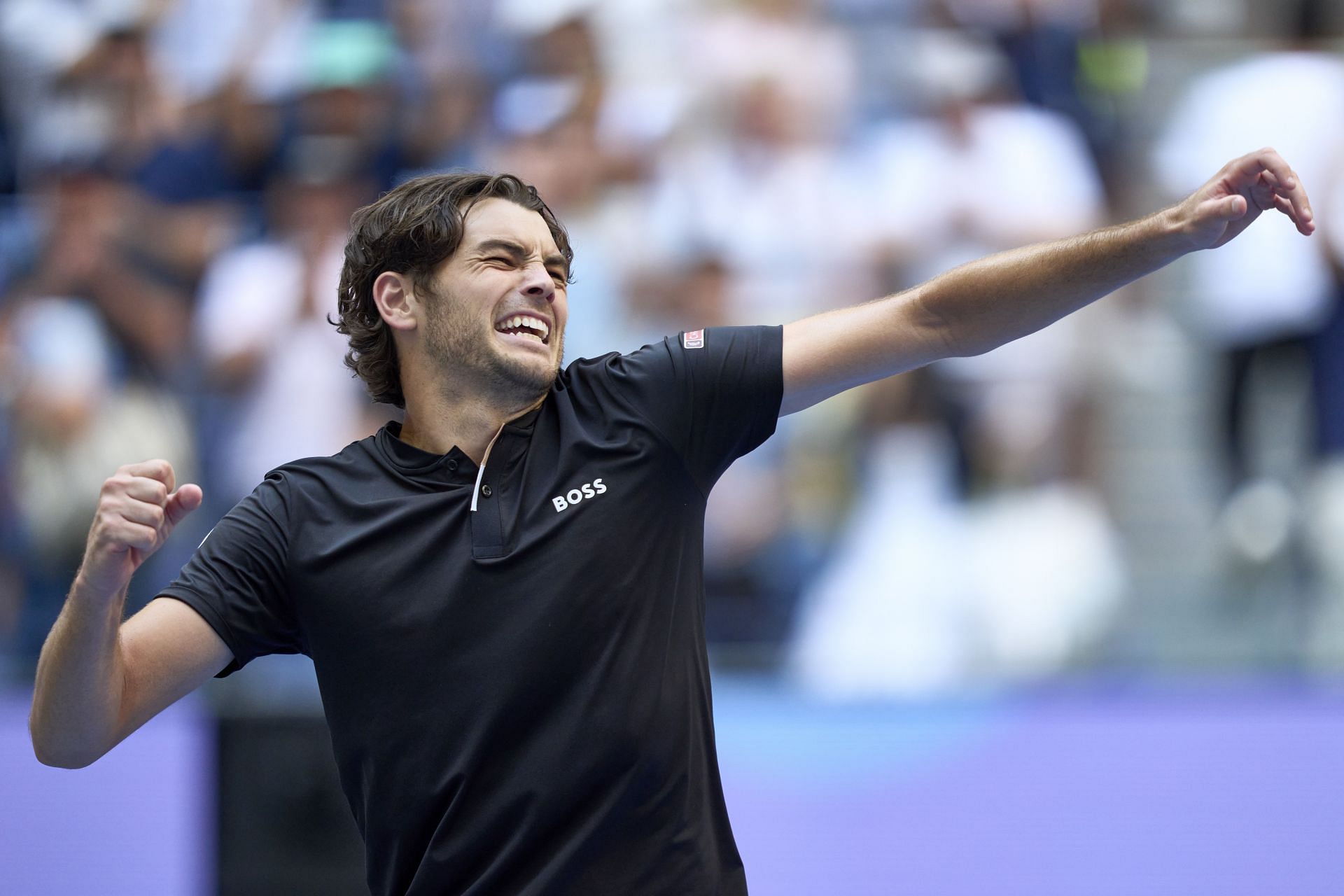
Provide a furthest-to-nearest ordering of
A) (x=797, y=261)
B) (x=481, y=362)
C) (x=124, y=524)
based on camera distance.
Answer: (x=797, y=261) → (x=481, y=362) → (x=124, y=524)

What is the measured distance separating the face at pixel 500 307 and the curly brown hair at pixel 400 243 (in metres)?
0.03

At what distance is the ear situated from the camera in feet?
9.20

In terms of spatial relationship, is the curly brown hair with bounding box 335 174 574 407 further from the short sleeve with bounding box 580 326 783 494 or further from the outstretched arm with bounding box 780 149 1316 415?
the outstretched arm with bounding box 780 149 1316 415

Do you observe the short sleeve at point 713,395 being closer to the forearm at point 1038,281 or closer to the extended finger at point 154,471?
the forearm at point 1038,281

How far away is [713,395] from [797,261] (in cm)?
358

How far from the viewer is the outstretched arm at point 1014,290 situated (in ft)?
7.79

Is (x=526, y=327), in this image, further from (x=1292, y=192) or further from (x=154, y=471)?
(x=1292, y=192)

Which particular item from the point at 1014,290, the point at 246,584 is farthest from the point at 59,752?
the point at 1014,290

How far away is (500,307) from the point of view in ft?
8.84

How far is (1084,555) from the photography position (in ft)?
18.5

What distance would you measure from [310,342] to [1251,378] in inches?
149

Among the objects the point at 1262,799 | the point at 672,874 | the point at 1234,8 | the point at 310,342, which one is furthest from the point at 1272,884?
the point at 310,342

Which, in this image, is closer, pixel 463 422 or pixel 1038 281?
pixel 1038 281

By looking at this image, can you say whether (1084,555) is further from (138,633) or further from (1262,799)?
(138,633)
